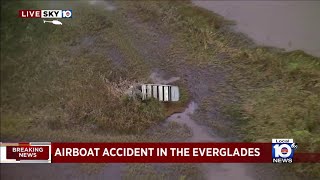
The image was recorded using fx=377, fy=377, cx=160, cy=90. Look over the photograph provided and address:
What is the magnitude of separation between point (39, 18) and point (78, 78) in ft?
2.10

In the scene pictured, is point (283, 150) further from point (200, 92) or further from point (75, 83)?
point (75, 83)

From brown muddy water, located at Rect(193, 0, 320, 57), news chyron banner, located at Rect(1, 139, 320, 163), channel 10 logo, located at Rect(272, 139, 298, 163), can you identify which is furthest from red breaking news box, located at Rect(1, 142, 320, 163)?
brown muddy water, located at Rect(193, 0, 320, 57)

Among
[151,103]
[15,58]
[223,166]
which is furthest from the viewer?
[15,58]

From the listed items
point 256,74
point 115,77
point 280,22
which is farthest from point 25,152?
point 280,22

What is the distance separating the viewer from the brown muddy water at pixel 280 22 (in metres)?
3.29

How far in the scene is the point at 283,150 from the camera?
9.55 feet

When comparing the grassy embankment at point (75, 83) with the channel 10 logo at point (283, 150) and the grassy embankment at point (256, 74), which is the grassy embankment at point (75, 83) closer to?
the grassy embankment at point (256, 74)

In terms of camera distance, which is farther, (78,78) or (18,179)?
(78,78)

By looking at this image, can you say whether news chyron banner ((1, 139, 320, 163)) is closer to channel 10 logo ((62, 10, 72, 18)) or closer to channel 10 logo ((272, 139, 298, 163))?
channel 10 logo ((272, 139, 298, 163))

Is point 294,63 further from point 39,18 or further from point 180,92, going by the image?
point 39,18

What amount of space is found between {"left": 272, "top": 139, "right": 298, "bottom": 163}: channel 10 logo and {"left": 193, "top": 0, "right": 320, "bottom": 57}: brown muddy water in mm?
874

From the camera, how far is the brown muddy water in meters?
3.29

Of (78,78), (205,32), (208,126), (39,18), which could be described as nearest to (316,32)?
(205,32)

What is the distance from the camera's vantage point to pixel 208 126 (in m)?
3.13
